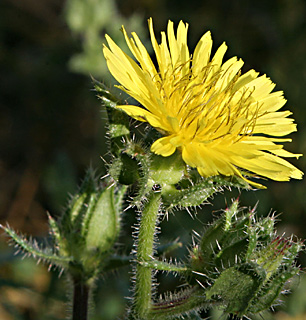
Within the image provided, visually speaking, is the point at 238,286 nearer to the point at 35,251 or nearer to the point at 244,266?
the point at 244,266

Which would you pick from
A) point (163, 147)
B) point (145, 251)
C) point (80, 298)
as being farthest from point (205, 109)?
point (80, 298)

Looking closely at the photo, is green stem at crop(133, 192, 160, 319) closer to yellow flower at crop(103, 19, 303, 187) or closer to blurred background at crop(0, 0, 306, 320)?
yellow flower at crop(103, 19, 303, 187)

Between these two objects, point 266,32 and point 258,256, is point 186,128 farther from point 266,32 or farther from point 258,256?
point 266,32

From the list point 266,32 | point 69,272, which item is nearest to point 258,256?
point 69,272

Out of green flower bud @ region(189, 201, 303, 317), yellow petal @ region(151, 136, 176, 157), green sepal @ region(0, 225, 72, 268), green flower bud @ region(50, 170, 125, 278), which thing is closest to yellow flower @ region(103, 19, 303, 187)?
yellow petal @ region(151, 136, 176, 157)

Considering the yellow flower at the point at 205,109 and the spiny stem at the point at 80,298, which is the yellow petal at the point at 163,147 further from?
the spiny stem at the point at 80,298

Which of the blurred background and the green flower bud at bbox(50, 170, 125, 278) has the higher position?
the blurred background

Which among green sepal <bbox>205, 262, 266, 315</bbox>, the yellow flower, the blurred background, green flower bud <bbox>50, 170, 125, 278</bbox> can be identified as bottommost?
green sepal <bbox>205, 262, 266, 315</bbox>
